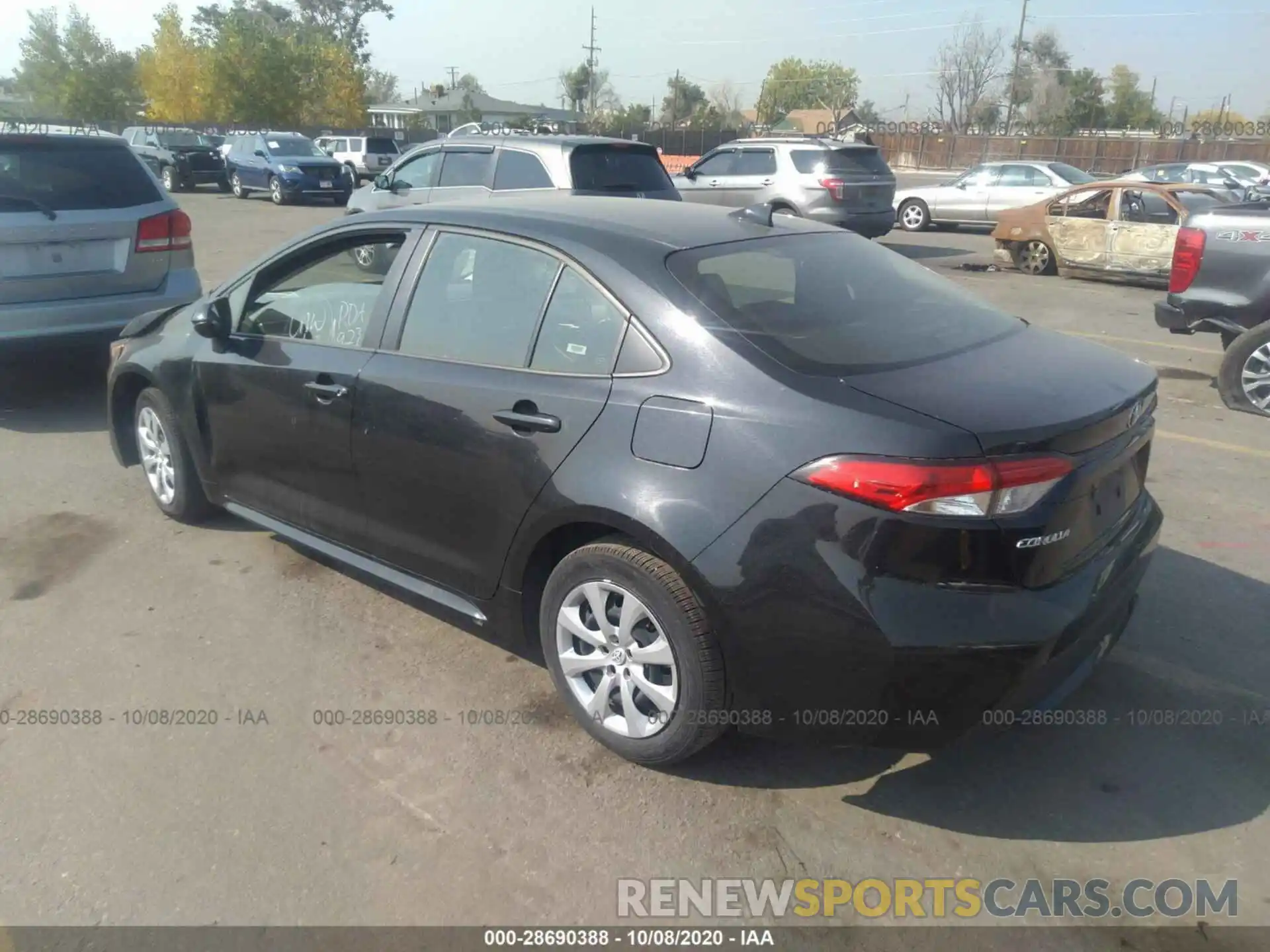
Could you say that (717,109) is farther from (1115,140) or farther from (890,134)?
(1115,140)

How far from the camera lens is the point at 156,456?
508 centimetres

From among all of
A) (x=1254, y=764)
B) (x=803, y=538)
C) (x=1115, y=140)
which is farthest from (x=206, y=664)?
(x=1115, y=140)

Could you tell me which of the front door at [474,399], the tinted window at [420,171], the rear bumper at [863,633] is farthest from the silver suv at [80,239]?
the rear bumper at [863,633]

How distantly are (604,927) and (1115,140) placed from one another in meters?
52.7

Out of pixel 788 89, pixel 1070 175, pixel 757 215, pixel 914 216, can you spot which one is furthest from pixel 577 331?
pixel 788 89

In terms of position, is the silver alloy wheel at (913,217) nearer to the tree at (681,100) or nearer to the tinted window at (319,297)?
the tinted window at (319,297)

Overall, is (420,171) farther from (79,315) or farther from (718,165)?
(79,315)

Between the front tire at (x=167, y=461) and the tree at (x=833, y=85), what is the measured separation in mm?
100668

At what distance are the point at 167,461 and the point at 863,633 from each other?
12.4 ft

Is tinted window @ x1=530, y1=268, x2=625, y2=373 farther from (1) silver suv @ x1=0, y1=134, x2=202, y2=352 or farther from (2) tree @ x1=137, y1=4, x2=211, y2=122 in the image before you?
(2) tree @ x1=137, y1=4, x2=211, y2=122

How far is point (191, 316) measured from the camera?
14.8 feet

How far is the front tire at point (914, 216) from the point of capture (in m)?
19.9

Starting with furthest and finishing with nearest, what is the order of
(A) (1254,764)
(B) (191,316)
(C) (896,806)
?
1. (B) (191,316)
2. (A) (1254,764)
3. (C) (896,806)

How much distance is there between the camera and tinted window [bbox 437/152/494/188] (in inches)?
433
